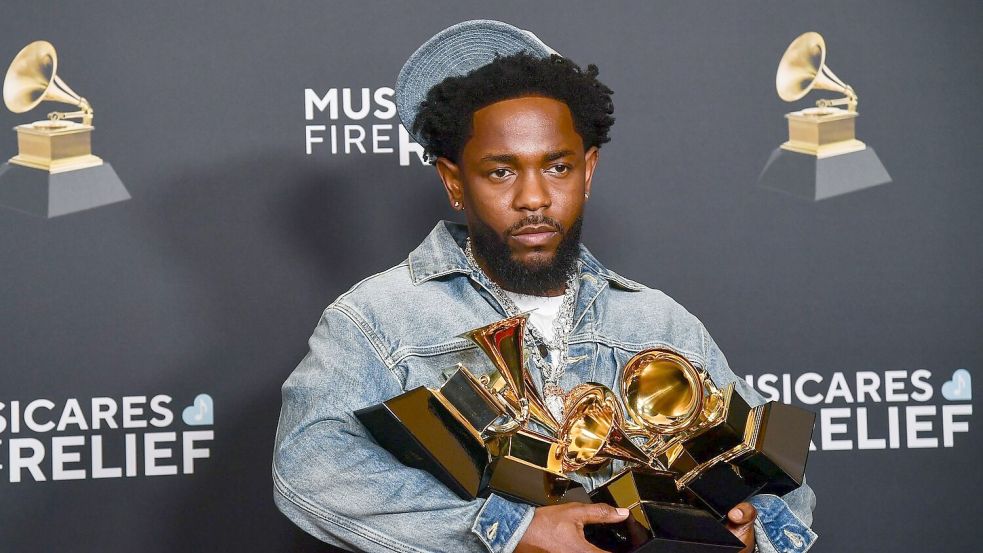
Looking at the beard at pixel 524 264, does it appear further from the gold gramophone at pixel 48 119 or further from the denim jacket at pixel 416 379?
the gold gramophone at pixel 48 119

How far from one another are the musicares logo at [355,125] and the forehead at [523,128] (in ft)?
2.14

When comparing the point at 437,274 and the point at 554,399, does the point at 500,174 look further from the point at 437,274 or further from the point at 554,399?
the point at 554,399

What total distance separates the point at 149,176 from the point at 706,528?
139cm

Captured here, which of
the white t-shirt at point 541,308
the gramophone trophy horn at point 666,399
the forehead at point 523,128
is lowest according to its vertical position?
the gramophone trophy horn at point 666,399

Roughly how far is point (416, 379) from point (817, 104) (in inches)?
48.9

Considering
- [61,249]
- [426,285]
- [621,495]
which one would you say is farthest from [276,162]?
[621,495]

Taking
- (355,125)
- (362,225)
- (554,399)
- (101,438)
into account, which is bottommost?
(101,438)

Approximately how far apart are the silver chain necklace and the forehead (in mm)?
196

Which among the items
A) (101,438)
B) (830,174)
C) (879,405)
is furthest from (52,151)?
(879,405)

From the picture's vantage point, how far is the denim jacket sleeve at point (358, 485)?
5.00 ft

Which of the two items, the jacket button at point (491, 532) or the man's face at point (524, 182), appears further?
the man's face at point (524, 182)

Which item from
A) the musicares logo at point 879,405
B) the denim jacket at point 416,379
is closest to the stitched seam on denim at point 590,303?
the denim jacket at point 416,379

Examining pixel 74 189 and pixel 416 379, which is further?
pixel 74 189

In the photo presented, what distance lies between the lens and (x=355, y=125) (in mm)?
2406
